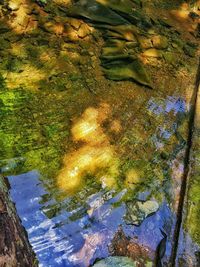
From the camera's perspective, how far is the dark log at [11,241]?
4.74ft

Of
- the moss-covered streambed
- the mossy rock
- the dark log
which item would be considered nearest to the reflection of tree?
the moss-covered streambed

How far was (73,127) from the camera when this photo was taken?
8.57 feet

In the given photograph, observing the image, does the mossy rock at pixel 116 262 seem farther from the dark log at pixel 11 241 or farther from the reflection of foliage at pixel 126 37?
the reflection of foliage at pixel 126 37

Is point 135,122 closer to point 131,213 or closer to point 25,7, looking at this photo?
point 131,213

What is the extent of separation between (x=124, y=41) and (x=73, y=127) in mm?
1051

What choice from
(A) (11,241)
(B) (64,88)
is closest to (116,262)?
(A) (11,241)

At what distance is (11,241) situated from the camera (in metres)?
A: 1.50

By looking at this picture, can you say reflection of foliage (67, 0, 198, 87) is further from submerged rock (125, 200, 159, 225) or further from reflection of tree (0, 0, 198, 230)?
submerged rock (125, 200, 159, 225)

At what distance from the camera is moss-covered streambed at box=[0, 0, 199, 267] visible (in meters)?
2.16

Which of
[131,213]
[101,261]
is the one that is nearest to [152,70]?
[131,213]

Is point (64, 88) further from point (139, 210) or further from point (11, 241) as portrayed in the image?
point (11, 241)

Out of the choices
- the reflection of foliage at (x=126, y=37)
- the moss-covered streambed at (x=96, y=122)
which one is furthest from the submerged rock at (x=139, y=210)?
the reflection of foliage at (x=126, y=37)

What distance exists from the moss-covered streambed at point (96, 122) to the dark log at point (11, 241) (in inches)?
17.5

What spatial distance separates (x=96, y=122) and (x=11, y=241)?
4.24 feet
